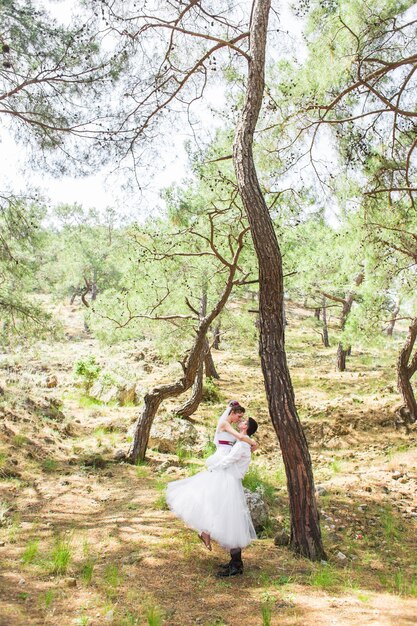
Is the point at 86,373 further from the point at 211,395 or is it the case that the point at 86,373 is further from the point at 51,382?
the point at 211,395

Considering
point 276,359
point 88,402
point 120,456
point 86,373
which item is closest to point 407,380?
point 120,456

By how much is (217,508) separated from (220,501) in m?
0.06

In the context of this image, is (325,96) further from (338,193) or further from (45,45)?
(45,45)

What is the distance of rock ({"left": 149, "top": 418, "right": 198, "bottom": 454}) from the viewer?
8.68 m

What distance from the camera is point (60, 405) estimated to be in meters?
10.8

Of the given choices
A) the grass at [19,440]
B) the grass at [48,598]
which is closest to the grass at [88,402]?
the grass at [19,440]

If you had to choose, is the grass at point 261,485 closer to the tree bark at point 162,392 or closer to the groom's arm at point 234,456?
the groom's arm at point 234,456

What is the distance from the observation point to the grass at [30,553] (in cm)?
371

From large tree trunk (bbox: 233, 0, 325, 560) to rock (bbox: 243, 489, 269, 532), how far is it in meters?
0.72

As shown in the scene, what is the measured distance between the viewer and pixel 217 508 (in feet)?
12.3

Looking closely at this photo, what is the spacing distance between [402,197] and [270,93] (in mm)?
2551

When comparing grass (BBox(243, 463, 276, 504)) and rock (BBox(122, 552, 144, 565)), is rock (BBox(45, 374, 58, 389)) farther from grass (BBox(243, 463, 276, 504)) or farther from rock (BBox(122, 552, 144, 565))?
rock (BBox(122, 552, 144, 565))

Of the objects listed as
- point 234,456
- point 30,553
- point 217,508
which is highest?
point 234,456

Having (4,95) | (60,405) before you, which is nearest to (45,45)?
(4,95)
